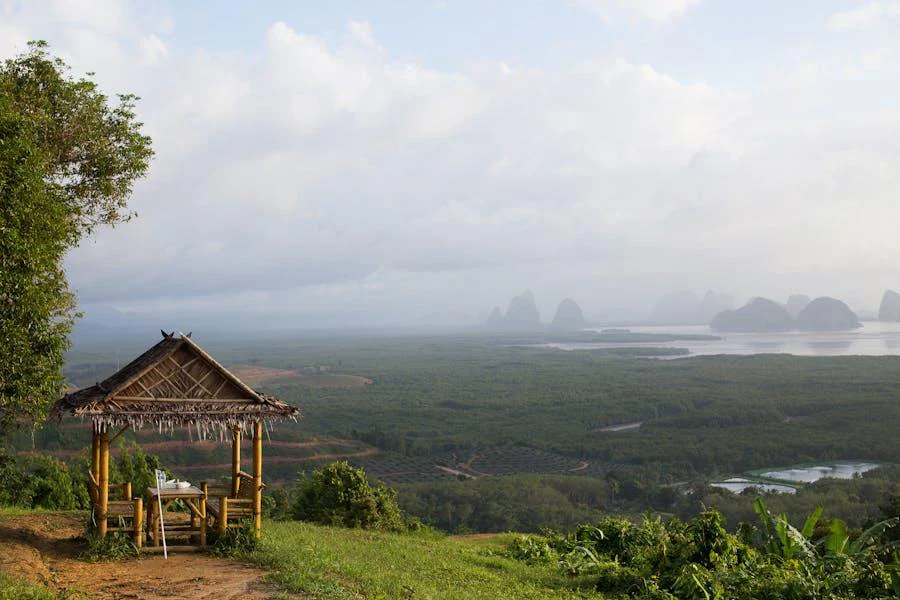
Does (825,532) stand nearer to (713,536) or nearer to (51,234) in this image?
(713,536)

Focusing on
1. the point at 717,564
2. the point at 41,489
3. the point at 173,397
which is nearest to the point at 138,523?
the point at 173,397

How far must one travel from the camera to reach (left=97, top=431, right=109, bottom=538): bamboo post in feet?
35.0

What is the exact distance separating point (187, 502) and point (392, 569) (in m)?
3.53

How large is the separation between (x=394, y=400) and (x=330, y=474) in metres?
63.0

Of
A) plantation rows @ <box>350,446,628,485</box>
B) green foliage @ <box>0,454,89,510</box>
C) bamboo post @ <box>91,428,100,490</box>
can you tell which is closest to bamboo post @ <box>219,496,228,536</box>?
bamboo post @ <box>91,428,100,490</box>

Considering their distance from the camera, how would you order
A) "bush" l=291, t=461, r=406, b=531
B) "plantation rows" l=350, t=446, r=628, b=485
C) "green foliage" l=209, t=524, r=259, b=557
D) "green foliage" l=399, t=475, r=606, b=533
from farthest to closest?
"plantation rows" l=350, t=446, r=628, b=485 < "green foliage" l=399, t=475, r=606, b=533 < "bush" l=291, t=461, r=406, b=531 < "green foliage" l=209, t=524, r=259, b=557

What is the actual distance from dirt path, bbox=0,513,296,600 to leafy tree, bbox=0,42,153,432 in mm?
2220

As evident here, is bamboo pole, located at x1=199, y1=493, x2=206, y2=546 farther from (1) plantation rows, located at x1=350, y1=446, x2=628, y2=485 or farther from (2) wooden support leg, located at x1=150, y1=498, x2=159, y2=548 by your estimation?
(1) plantation rows, located at x1=350, y1=446, x2=628, y2=485

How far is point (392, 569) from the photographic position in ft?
37.1

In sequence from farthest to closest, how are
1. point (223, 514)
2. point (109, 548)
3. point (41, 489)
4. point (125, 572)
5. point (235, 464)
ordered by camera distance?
point (41, 489)
point (235, 464)
point (223, 514)
point (109, 548)
point (125, 572)

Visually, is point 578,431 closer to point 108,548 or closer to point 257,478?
point 257,478

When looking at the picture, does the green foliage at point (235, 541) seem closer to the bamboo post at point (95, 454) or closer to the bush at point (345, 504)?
the bamboo post at point (95, 454)

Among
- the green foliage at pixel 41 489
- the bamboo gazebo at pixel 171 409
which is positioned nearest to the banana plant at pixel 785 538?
the bamboo gazebo at pixel 171 409

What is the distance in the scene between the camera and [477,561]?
13.5m
